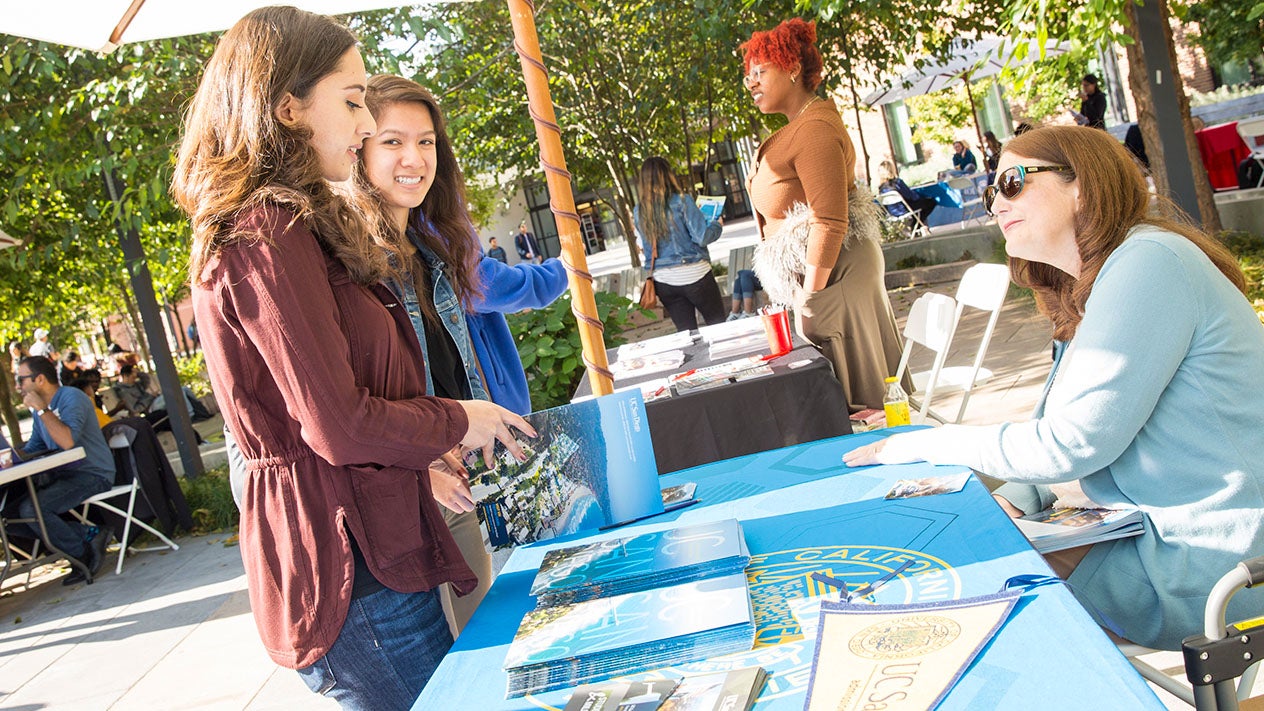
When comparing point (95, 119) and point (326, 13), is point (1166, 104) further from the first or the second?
point (95, 119)

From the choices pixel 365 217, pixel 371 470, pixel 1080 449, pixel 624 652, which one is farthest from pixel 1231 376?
pixel 365 217

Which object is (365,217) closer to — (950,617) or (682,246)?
(950,617)

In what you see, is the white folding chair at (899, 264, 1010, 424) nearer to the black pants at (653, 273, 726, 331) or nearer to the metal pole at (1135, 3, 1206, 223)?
the black pants at (653, 273, 726, 331)

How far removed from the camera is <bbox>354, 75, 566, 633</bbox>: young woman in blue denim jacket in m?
2.33

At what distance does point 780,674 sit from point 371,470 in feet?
2.58

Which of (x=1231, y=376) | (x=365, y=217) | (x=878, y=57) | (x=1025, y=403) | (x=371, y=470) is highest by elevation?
(x=878, y=57)

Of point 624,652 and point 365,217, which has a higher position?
point 365,217

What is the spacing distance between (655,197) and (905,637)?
6459 mm

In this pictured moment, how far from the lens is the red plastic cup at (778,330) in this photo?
12.6 ft

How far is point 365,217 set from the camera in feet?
7.49

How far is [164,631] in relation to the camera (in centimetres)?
559

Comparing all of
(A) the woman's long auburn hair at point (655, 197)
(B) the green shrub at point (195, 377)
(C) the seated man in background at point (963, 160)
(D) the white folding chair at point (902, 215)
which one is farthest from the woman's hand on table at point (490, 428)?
→ (C) the seated man in background at point (963, 160)

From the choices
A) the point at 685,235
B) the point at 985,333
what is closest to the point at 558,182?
the point at 985,333

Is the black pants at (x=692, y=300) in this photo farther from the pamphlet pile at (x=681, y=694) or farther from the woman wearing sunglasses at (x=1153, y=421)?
the pamphlet pile at (x=681, y=694)
